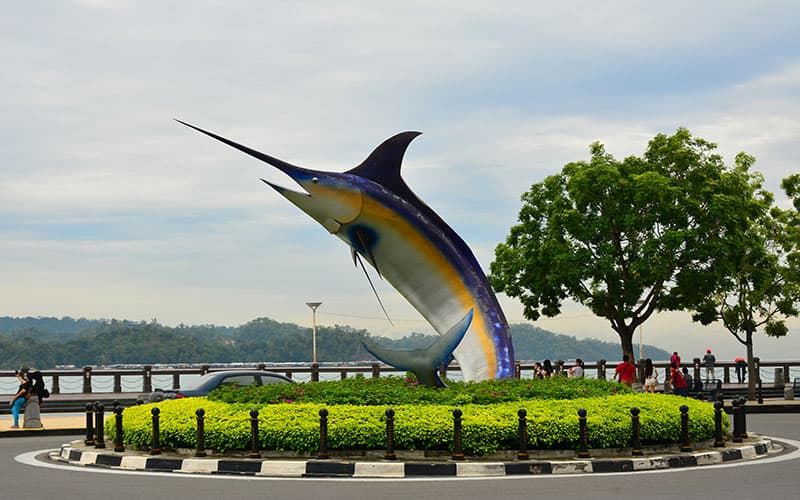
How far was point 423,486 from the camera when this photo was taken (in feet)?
44.3

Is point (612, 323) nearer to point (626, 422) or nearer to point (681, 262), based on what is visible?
point (681, 262)

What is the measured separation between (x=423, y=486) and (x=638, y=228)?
26.9 m

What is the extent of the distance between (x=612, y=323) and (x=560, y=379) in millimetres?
21059

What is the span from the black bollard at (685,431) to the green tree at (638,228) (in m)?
21.8

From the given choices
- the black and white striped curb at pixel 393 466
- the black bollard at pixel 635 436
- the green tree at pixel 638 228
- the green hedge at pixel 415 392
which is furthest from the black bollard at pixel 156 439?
the green tree at pixel 638 228

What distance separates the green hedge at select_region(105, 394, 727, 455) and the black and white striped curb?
1.43 ft

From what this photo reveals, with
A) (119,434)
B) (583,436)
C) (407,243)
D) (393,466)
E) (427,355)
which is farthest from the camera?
(407,243)

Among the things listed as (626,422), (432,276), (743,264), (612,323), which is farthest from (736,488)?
(612,323)

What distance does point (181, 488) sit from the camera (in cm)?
1348

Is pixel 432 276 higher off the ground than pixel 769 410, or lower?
higher

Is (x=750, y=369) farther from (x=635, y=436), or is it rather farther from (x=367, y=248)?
(x=635, y=436)

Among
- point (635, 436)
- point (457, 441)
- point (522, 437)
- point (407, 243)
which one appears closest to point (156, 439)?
point (457, 441)

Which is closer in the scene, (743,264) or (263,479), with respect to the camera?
(263,479)

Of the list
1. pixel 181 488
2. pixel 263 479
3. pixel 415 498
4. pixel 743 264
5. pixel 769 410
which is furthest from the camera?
pixel 743 264
